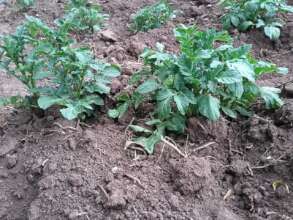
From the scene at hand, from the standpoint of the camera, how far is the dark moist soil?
6.91 ft

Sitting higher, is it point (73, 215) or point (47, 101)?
point (47, 101)

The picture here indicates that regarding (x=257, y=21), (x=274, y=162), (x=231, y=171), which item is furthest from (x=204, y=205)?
(x=257, y=21)

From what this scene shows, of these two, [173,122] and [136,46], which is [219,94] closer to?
[173,122]

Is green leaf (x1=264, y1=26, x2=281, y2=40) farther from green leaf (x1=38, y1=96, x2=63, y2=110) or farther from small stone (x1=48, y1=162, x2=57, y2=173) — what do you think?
small stone (x1=48, y1=162, x2=57, y2=173)

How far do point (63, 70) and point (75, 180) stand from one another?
655 mm

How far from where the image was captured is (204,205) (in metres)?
2.13

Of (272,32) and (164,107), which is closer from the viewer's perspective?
(164,107)

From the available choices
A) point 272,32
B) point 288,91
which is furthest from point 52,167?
point 272,32

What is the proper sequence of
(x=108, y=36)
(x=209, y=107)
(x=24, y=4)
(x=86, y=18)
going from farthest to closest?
(x=24, y=4) < (x=86, y=18) < (x=108, y=36) < (x=209, y=107)

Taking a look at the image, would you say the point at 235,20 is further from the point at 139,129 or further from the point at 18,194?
the point at 18,194

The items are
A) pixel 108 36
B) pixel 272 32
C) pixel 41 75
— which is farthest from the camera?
pixel 108 36

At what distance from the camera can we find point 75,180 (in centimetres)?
222

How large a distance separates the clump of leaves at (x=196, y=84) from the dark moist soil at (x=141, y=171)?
94 millimetres

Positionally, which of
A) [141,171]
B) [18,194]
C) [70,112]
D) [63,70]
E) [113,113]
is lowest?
[18,194]
